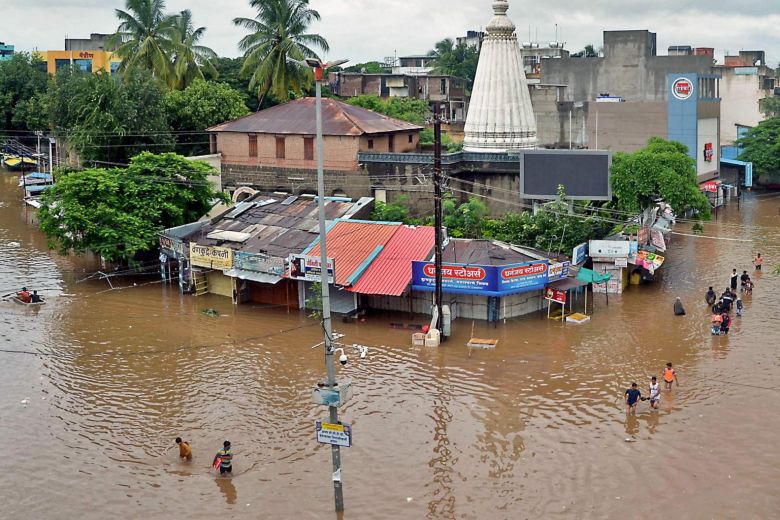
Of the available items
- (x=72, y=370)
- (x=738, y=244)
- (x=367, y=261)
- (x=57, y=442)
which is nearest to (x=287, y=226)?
(x=367, y=261)

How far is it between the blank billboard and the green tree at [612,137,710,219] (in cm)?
238

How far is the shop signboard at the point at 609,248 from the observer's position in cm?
3353

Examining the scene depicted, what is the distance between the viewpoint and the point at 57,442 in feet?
69.6

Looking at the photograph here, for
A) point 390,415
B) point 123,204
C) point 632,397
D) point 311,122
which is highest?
point 311,122

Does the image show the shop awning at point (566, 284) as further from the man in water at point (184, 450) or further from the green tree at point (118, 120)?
the green tree at point (118, 120)

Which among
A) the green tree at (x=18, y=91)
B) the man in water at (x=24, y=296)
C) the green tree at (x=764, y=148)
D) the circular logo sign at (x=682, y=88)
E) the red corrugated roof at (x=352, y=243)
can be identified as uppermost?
the green tree at (x=18, y=91)

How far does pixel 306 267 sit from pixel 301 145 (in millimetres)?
12828

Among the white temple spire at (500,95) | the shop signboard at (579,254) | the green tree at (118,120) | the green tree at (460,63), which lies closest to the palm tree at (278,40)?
the green tree at (118,120)

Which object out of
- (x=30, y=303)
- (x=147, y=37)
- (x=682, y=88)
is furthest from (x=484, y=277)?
(x=147, y=37)

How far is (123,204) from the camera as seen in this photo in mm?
35875

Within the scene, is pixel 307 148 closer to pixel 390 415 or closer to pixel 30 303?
pixel 30 303

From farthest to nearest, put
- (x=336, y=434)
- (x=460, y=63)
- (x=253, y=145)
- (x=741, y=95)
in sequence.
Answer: (x=460, y=63) → (x=741, y=95) → (x=253, y=145) → (x=336, y=434)

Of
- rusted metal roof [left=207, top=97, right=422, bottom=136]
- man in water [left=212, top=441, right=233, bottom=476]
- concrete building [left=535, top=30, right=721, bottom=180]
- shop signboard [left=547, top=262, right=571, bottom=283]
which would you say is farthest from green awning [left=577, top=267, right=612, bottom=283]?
concrete building [left=535, top=30, right=721, bottom=180]

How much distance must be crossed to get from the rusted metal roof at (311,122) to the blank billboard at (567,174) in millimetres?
8318
